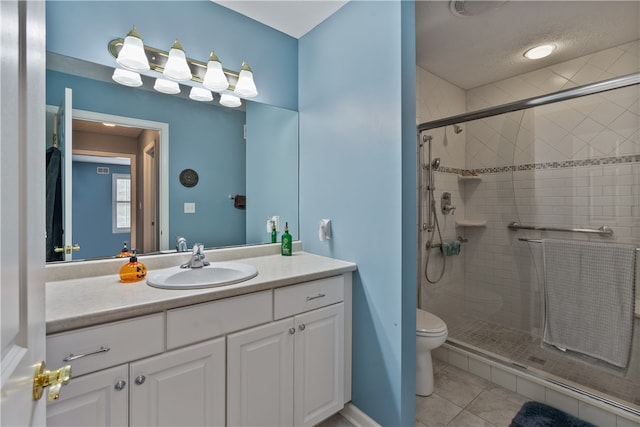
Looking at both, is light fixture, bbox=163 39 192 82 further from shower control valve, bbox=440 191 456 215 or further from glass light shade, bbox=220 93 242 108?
shower control valve, bbox=440 191 456 215

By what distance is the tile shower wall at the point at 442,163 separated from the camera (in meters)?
2.54

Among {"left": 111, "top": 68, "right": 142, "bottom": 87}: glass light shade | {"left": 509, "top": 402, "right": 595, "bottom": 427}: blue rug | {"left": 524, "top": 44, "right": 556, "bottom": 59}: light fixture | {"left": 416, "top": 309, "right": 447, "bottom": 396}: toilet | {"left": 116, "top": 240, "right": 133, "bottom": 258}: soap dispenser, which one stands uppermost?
{"left": 524, "top": 44, "right": 556, "bottom": 59}: light fixture

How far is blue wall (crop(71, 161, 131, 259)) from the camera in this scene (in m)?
1.37

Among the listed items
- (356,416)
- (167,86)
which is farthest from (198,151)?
(356,416)

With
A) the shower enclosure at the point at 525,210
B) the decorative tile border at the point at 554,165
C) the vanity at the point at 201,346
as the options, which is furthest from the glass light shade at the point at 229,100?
the decorative tile border at the point at 554,165

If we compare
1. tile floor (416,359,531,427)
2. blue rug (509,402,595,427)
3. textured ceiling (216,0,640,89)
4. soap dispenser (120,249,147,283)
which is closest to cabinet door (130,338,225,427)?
soap dispenser (120,249,147,283)

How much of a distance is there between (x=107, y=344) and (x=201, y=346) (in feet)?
1.02

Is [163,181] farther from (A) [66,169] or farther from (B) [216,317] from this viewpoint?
(B) [216,317]

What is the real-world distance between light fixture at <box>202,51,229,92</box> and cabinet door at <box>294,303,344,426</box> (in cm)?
138

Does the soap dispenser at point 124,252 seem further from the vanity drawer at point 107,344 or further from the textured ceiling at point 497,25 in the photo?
the textured ceiling at point 497,25

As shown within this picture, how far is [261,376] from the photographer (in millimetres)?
1302

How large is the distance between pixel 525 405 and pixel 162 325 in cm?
209

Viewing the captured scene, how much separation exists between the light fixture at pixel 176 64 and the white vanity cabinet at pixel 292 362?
126 cm

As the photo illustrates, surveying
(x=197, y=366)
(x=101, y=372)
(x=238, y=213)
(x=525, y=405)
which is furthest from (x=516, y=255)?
(x=101, y=372)
